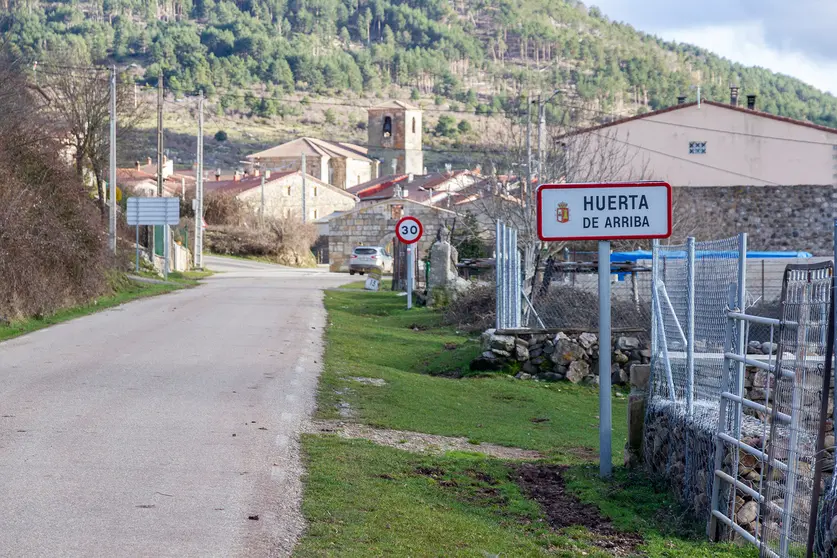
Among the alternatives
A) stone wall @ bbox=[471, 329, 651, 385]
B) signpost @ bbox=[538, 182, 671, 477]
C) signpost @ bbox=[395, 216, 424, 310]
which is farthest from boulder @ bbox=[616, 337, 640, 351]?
signpost @ bbox=[395, 216, 424, 310]

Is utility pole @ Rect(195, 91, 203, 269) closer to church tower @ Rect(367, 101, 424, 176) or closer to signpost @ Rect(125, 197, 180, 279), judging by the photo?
signpost @ Rect(125, 197, 180, 279)

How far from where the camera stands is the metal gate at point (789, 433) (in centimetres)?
557

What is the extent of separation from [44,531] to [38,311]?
15.9m

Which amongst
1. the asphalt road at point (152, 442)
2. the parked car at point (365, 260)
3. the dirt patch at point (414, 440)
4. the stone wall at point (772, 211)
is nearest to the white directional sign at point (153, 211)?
the parked car at point (365, 260)

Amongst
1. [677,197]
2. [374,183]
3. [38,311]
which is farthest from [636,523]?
[374,183]

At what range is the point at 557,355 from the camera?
16234 millimetres

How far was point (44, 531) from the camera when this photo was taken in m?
6.18

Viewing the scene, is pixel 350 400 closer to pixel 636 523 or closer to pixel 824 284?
pixel 636 523

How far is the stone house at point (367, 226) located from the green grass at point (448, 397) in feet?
159

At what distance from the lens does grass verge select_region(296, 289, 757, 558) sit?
668cm

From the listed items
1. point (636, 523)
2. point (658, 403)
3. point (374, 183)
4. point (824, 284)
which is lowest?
point (636, 523)

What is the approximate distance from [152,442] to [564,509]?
11.3 ft

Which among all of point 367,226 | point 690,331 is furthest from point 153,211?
point 690,331

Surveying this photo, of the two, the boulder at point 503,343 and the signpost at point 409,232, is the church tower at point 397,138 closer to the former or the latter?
the signpost at point 409,232
